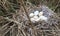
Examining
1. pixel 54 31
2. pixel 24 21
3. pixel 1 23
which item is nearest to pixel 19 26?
pixel 24 21

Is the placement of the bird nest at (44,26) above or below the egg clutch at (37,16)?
below

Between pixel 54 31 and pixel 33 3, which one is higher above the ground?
pixel 33 3

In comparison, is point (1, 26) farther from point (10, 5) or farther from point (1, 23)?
point (10, 5)

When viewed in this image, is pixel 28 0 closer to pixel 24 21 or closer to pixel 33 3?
pixel 33 3

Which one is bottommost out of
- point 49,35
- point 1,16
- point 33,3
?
point 49,35

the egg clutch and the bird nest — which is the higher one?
the egg clutch

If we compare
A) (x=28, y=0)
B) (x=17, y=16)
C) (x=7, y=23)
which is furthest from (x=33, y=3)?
(x=7, y=23)

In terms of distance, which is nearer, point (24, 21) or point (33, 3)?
point (24, 21)
